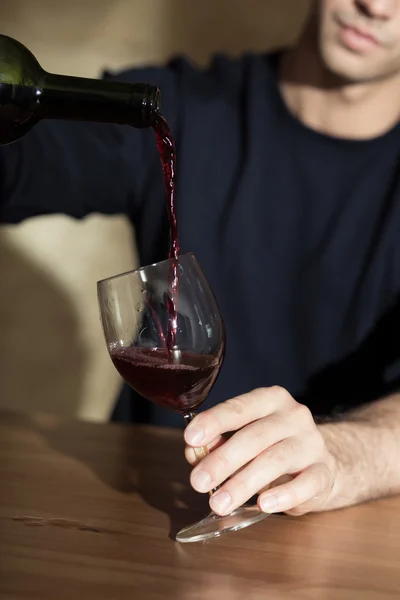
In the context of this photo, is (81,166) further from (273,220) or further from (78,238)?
(78,238)

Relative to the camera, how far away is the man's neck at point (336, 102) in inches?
68.6

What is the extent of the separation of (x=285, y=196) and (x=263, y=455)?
2.82 feet

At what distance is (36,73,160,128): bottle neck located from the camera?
89 centimetres

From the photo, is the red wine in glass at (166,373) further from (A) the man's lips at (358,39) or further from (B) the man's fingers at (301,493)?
(A) the man's lips at (358,39)

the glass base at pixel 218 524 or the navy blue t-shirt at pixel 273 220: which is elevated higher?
the glass base at pixel 218 524

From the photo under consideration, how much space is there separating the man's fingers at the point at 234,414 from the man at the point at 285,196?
626mm

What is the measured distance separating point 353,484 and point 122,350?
328 millimetres

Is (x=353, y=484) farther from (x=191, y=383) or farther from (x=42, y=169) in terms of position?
(x=42, y=169)

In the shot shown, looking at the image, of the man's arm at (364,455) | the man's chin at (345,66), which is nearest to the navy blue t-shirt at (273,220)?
the man's chin at (345,66)

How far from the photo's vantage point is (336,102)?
1750 millimetres

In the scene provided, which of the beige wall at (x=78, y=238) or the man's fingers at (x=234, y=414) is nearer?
the man's fingers at (x=234, y=414)

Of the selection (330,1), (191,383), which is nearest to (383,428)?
(191,383)

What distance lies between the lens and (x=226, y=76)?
179cm

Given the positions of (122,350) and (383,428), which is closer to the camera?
(122,350)
